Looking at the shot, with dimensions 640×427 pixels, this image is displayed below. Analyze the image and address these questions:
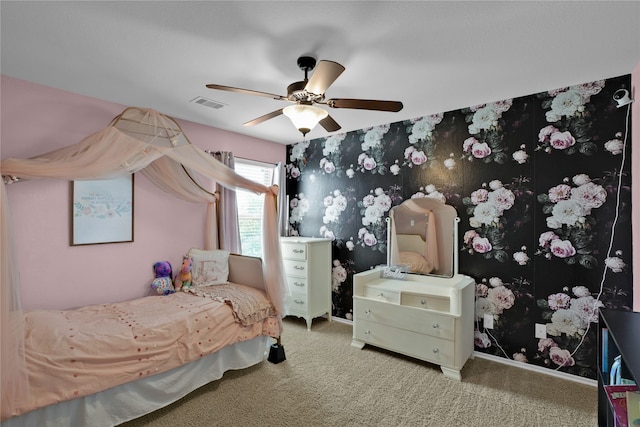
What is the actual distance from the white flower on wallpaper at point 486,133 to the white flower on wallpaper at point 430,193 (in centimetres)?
44

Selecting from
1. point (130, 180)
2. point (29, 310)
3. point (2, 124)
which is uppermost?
point (2, 124)

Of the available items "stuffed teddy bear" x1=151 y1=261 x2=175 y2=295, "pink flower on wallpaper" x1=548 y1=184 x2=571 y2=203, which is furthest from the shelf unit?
"stuffed teddy bear" x1=151 y1=261 x2=175 y2=295

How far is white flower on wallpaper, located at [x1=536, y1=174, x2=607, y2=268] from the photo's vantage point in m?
2.67

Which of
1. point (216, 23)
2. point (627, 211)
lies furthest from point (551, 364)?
point (216, 23)

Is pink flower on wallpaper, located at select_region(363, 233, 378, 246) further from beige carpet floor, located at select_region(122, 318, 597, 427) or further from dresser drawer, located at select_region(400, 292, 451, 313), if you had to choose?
beige carpet floor, located at select_region(122, 318, 597, 427)

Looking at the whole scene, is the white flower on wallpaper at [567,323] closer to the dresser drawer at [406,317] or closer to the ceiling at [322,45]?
the dresser drawer at [406,317]

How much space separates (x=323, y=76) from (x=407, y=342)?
2.53 metres

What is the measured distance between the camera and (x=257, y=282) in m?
3.31

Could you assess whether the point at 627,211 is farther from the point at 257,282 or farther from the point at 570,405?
the point at 257,282

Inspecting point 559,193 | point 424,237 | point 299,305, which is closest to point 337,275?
point 299,305

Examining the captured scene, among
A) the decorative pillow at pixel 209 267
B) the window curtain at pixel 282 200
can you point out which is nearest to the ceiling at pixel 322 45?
the decorative pillow at pixel 209 267

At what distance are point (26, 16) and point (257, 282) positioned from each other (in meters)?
2.56

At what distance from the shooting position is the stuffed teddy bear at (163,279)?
3285 millimetres

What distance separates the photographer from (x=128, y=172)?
255cm
